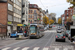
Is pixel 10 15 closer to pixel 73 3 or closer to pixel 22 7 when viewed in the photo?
pixel 22 7

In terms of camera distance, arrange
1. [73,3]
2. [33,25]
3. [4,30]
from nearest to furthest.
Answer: [73,3] → [33,25] → [4,30]

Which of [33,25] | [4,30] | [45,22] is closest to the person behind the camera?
[33,25]

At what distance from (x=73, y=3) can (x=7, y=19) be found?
96.0 feet

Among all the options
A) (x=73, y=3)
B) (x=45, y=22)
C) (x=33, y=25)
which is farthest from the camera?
(x=45, y=22)

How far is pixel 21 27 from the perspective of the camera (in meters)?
37.5

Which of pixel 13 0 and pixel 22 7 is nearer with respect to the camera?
pixel 13 0

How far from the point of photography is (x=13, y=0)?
183 feet

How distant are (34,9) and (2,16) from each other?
4911 centimetres

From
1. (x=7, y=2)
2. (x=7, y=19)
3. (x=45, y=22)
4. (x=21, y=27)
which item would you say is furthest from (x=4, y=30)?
(x=45, y=22)

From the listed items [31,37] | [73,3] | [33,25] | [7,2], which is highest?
[7,2]

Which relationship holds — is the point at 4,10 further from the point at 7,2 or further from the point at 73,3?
the point at 73,3

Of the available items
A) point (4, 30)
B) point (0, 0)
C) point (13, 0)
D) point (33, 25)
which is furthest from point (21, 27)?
point (13, 0)

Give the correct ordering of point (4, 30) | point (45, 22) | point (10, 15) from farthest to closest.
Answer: point (45, 22), point (10, 15), point (4, 30)

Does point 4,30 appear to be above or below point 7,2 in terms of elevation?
below
